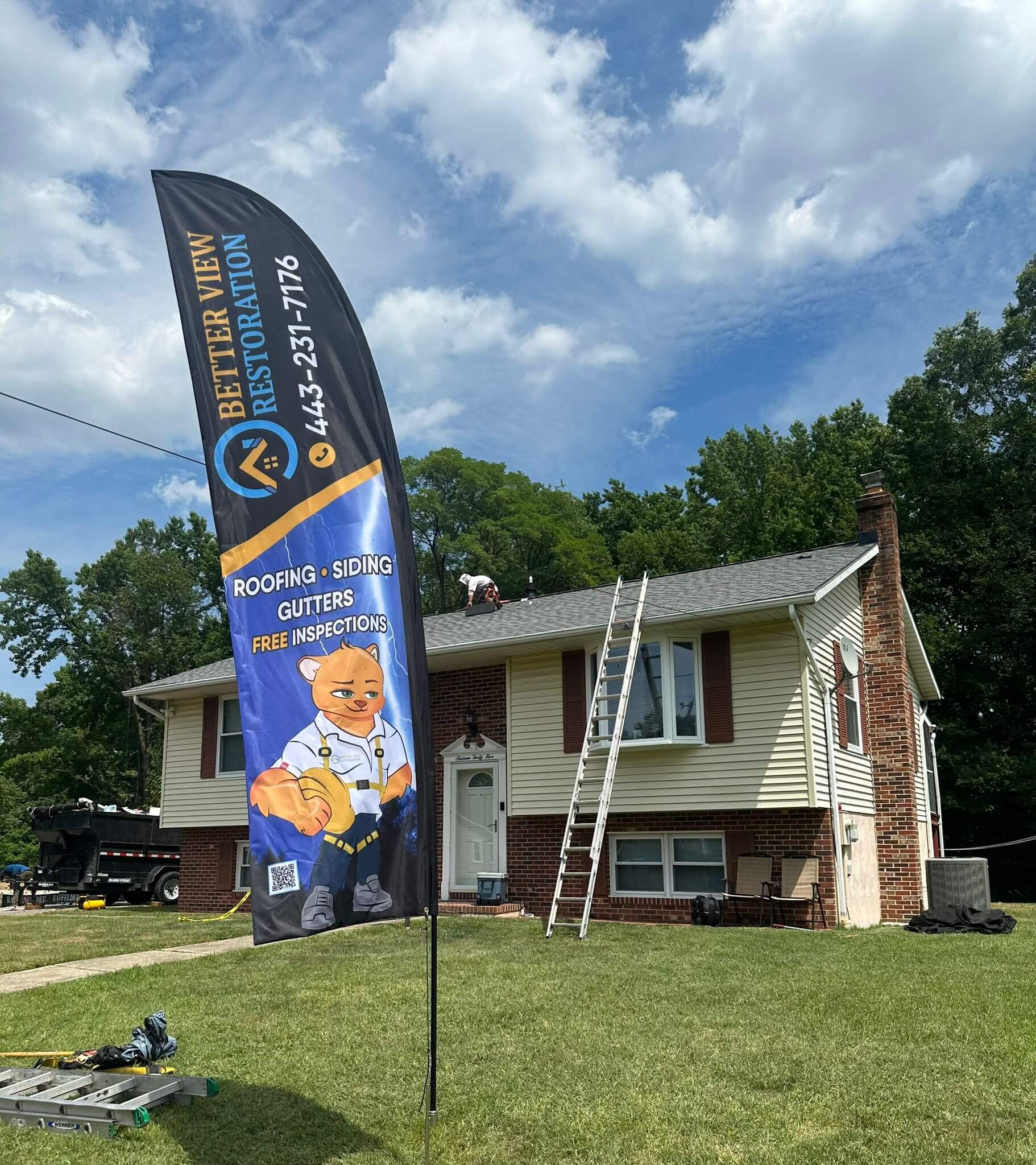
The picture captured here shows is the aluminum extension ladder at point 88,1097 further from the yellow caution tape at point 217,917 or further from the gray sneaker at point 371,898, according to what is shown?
the yellow caution tape at point 217,917

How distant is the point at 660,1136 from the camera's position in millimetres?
4602

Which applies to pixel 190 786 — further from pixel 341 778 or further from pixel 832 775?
pixel 341 778

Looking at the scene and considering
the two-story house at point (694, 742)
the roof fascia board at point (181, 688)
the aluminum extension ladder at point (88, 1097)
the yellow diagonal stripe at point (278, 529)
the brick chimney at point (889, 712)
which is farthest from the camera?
the roof fascia board at point (181, 688)

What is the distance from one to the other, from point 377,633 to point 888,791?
13.7m

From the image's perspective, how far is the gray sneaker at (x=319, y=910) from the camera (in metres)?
4.28

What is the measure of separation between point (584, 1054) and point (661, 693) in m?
8.73

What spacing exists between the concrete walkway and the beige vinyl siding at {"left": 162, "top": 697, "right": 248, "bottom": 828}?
634cm

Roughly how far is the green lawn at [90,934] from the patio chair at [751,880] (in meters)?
6.51

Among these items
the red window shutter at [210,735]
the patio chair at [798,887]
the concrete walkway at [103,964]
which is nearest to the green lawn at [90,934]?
the concrete walkway at [103,964]

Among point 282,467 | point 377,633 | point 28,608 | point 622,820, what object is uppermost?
point 28,608

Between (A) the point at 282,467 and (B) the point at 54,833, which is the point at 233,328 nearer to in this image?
(A) the point at 282,467

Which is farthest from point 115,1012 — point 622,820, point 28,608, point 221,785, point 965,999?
point 28,608

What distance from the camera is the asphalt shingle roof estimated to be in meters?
14.1

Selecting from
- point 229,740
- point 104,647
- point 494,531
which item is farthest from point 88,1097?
point 104,647
